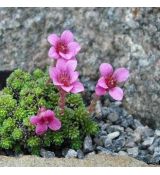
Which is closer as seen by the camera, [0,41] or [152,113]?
[152,113]

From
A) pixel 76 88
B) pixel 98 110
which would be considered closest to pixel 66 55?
pixel 76 88

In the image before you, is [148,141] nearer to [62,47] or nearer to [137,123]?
[137,123]

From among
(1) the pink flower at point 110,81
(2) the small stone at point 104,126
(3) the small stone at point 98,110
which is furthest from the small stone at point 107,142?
(1) the pink flower at point 110,81

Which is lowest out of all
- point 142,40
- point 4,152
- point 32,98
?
point 4,152

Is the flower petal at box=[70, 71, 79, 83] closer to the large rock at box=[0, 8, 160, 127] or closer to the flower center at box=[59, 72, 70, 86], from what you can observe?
the flower center at box=[59, 72, 70, 86]

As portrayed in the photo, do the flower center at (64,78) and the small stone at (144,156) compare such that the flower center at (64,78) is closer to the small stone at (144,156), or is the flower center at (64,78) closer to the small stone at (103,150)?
the small stone at (103,150)
